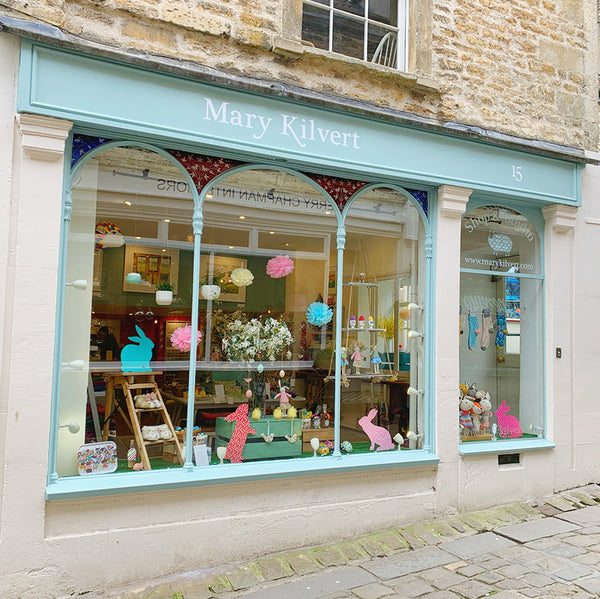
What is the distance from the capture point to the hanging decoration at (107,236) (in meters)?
4.70

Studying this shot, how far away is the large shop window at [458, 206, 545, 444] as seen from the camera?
20.4ft

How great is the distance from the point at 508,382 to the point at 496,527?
5.68 feet

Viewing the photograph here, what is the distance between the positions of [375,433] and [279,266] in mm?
1952

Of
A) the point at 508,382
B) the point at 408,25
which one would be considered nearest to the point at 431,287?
the point at 508,382

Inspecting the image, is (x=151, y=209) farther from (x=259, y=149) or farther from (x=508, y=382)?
(x=508, y=382)

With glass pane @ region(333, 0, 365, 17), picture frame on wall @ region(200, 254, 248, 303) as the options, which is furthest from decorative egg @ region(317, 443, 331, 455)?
glass pane @ region(333, 0, 365, 17)

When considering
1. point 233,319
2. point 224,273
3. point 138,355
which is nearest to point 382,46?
point 224,273

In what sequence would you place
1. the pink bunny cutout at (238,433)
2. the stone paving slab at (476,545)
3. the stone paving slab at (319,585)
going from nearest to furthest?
the stone paving slab at (319,585), the stone paving slab at (476,545), the pink bunny cutout at (238,433)

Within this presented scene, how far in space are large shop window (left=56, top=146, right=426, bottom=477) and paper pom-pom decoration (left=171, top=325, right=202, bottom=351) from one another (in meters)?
0.01

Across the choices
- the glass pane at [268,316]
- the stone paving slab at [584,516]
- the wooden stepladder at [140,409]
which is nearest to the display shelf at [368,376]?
the glass pane at [268,316]

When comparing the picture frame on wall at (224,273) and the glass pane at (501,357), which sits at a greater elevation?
the picture frame on wall at (224,273)

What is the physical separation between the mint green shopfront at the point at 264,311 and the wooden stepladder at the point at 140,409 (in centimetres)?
2

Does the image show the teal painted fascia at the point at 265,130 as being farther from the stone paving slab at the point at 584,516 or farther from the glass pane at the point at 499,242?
the stone paving slab at the point at 584,516

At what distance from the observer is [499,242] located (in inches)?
254
